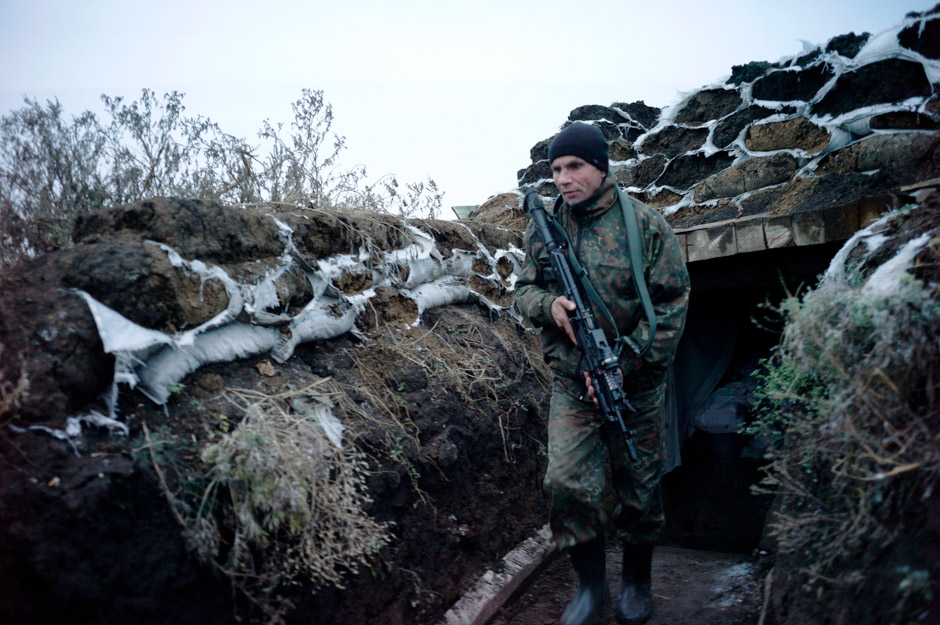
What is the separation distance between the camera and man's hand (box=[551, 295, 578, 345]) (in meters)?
2.44

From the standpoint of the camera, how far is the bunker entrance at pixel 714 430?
16.3 ft

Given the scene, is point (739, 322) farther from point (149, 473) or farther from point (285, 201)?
point (149, 473)

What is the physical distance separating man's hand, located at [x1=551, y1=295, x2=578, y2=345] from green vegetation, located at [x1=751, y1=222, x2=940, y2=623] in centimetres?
80

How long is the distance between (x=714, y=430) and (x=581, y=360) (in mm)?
3318

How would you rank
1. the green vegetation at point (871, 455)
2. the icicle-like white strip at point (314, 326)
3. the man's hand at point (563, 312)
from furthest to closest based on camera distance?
the icicle-like white strip at point (314, 326)
the man's hand at point (563, 312)
the green vegetation at point (871, 455)

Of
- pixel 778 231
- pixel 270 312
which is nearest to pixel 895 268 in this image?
pixel 778 231

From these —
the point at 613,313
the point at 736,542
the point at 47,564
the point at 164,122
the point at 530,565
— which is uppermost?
the point at 164,122

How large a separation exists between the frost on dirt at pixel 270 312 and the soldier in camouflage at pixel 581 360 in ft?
3.62

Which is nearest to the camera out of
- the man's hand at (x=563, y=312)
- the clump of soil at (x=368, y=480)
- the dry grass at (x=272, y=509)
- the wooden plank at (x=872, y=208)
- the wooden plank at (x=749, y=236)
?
the clump of soil at (x=368, y=480)

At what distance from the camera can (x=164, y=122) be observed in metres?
3.75

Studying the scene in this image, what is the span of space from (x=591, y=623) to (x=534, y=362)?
6.44 feet

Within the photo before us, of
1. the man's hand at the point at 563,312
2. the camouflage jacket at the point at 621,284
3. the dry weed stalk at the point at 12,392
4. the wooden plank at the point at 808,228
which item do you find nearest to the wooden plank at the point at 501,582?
the camouflage jacket at the point at 621,284

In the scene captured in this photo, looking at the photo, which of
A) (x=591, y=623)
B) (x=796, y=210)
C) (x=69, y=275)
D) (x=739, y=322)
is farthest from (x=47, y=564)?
(x=739, y=322)

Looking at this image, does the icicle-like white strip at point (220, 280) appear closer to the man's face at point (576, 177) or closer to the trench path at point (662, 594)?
the man's face at point (576, 177)
